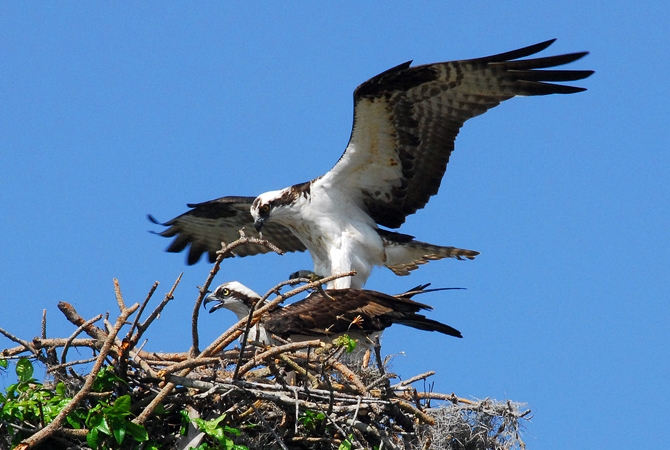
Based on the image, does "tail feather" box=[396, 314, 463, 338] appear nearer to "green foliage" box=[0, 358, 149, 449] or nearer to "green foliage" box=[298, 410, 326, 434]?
"green foliage" box=[298, 410, 326, 434]

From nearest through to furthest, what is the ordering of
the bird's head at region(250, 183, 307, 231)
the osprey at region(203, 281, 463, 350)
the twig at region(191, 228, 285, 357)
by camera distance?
the twig at region(191, 228, 285, 357)
the osprey at region(203, 281, 463, 350)
the bird's head at region(250, 183, 307, 231)

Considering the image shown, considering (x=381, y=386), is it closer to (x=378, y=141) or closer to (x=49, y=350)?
(x=49, y=350)

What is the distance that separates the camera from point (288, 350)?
7.32 metres

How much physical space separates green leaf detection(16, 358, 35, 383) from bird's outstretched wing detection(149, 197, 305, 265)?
4336mm

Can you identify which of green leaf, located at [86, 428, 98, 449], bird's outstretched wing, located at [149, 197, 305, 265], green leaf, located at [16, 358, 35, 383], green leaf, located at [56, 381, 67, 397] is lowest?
green leaf, located at [86, 428, 98, 449]

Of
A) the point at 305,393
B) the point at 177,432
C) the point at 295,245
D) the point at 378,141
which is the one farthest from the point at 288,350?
the point at 295,245

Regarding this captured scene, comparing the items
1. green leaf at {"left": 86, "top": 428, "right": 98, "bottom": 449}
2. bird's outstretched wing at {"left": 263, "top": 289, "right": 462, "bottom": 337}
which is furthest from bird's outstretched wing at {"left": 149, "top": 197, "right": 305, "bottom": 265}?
green leaf at {"left": 86, "top": 428, "right": 98, "bottom": 449}

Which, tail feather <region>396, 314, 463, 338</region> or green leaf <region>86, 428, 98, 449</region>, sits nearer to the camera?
green leaf <region>86, 428, 98, 449</region>

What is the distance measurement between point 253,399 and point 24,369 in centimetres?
157

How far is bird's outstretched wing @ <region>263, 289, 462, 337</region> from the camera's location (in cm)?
873

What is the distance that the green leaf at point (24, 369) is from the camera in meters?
7.58

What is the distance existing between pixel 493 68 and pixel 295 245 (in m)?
3.31

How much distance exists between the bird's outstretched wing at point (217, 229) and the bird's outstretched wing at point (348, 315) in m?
2.90

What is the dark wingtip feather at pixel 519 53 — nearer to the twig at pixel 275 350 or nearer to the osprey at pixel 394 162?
the osprey at pixel 394 162
